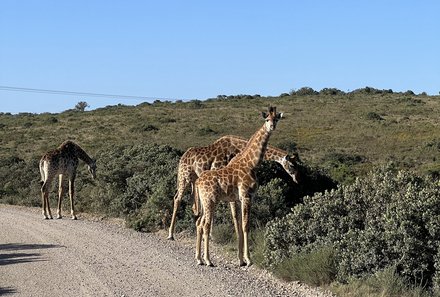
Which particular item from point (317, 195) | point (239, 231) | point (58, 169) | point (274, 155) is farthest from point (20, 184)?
point (317, 195)

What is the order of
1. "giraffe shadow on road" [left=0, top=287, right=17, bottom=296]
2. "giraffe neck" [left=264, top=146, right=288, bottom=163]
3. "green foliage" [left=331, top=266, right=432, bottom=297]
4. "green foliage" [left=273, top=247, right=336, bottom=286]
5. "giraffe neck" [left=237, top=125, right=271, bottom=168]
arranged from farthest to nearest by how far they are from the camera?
"giraffe neck" [left=264, top=146, right=288, bottom=163] → "giraffe neck" [left=237, top=125, right=271, bottom=168] → "green foliage" [left=273, top=247, right=336, bottom=286] → "giraffe shadow on road" [left=0, top=287, right=17, bottom=296] → "green foliage" [left=331, top=266, right=432, bottom=297]

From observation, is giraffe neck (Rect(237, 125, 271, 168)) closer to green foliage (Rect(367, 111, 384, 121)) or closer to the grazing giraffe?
the grazing giraffe

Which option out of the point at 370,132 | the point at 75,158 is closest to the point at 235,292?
the point at 75,158

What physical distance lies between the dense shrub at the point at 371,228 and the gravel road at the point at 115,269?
2.56 ft

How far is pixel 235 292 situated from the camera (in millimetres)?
10180

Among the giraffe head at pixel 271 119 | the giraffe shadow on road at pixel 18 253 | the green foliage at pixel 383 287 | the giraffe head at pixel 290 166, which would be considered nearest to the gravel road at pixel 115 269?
the giraffe shadow on road at pixel 18 253

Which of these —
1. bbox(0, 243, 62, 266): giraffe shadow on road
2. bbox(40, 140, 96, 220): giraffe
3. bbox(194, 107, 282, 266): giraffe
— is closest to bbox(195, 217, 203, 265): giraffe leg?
bbox(194, 107, 282, 266): giraffe

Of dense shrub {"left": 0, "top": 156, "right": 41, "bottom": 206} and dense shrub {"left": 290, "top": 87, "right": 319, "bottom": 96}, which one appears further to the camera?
dense shrub {"left": 290, "top": 87, "right": 319, "bottom": 96}

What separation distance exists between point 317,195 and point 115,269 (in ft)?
13.1

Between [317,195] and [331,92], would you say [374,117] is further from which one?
[317,195]

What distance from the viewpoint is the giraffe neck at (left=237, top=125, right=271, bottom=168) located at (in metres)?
11.6

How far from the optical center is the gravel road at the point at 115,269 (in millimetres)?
10352

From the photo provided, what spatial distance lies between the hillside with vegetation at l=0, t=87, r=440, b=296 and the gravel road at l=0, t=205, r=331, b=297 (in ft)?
2.55

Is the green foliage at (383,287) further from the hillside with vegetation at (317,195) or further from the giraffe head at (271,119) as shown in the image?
the giraffe head at (271,119)
